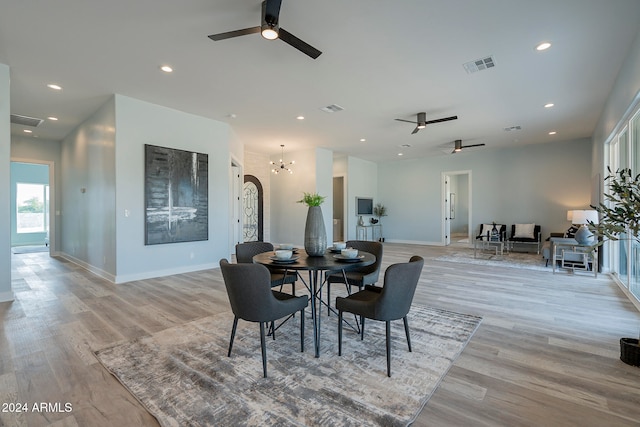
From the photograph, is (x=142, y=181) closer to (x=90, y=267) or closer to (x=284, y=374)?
(x=90, y=267)

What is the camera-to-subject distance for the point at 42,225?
34.8 ft

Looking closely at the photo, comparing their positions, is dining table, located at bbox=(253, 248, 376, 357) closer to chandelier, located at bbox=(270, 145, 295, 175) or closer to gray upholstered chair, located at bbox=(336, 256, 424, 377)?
gray upholstered chair, located at bbox=(336, 256, 424, 377)

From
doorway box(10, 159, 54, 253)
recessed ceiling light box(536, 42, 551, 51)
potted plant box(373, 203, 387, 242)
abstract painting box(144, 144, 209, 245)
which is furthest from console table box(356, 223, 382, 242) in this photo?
doorway box(10, 159, 54, 253)

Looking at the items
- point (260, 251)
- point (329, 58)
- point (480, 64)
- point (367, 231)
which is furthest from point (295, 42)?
point (367, 231)

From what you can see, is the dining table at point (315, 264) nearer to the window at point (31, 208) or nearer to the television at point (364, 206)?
the television at point (364, 206)

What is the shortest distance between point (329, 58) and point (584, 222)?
18.2 ft

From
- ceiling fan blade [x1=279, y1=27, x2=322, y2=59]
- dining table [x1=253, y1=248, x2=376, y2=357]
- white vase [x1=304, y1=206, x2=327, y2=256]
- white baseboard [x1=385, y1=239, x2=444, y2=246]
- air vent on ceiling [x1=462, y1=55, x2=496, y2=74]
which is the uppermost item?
air vent on ceiling [x1=462, y1=55, x2=496, y2=74]

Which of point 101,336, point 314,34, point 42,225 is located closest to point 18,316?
point 101,336

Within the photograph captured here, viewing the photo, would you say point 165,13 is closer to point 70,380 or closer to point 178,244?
point 70,380

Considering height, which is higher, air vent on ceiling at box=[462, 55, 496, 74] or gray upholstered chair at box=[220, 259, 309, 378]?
air vent on ceiling at box=[462, 55, 496, 74]

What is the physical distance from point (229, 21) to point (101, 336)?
10.6ft

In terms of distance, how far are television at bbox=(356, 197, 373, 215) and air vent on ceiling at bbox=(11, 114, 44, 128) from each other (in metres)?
8.24

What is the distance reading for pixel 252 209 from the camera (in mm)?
9305

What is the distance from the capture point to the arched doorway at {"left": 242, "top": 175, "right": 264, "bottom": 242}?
357 inches
